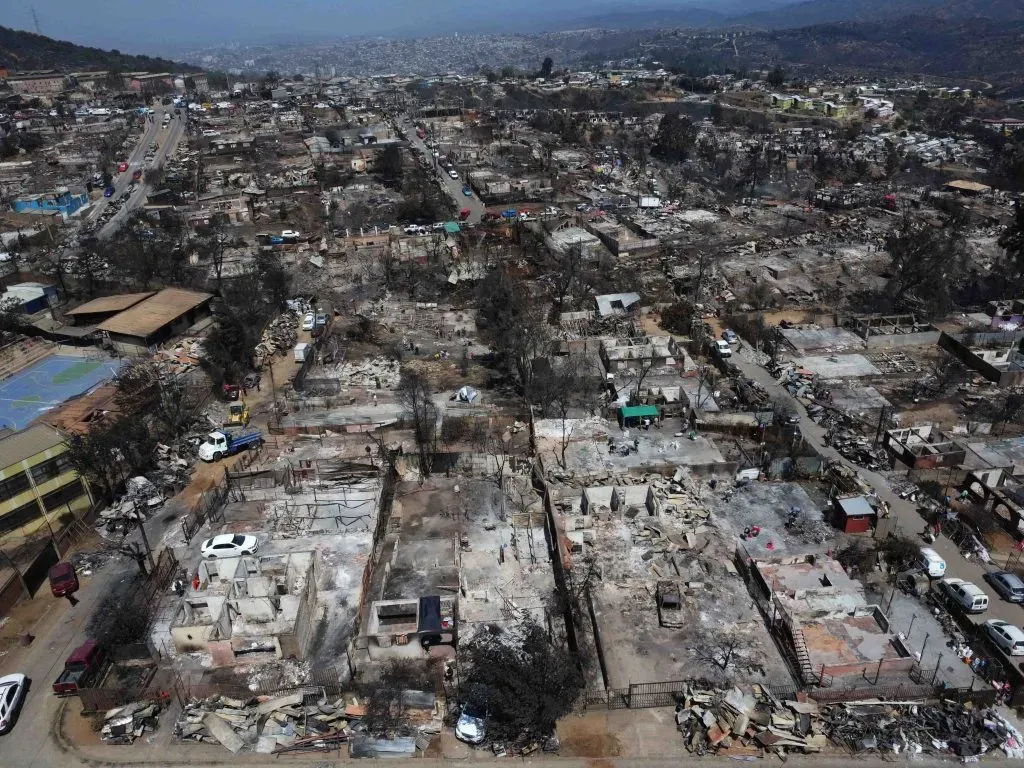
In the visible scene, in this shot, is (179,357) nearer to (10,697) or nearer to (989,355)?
Result: (10,697)

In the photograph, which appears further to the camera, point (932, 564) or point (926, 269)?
point (926, 269)

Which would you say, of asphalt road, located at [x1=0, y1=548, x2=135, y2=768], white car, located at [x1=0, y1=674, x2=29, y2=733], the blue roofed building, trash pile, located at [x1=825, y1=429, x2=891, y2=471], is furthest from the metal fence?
the blue roofed building

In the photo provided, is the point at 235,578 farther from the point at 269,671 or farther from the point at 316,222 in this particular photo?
the point at 316,222

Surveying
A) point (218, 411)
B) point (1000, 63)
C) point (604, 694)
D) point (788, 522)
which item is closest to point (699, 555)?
point (788, 522)

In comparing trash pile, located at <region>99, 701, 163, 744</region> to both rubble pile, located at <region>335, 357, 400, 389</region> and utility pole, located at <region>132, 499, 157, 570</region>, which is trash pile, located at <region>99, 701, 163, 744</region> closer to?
utility pole, located at <region>132, 499, 157, 570</region>

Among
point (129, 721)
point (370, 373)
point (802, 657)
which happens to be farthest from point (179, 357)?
point (802, 657)

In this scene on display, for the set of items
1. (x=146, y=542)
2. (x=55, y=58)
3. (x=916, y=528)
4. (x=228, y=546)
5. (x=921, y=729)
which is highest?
(x=55, y=58)

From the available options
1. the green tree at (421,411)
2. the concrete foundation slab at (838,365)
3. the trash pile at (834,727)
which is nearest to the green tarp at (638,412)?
the green tree at (421,411)
